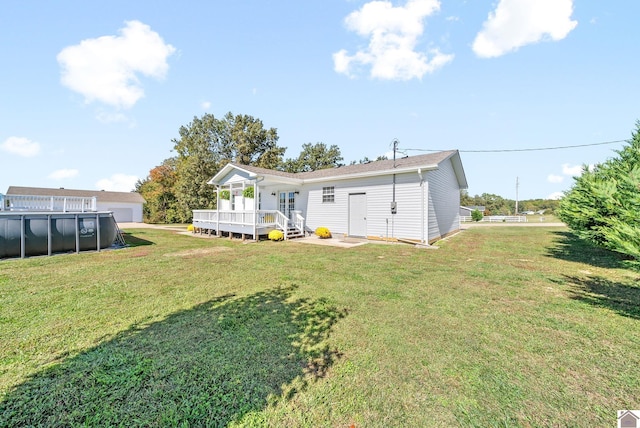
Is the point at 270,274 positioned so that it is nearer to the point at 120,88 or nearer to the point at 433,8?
the point at 433,8

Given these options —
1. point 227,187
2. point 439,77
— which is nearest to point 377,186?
point 439,77

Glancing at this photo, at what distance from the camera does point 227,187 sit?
16734 millimetres

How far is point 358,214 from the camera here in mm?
12984

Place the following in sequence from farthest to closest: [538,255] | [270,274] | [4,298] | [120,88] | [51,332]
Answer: [120,88] → [538,255] → [270,274] → [4,298] → [51,332]

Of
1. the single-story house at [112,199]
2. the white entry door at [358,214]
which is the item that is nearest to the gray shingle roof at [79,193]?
the single-story house at [112,199]

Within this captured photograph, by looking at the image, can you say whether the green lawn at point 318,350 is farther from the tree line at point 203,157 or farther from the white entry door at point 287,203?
the tree line at point 203,157

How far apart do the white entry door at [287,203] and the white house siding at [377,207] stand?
1099 mm

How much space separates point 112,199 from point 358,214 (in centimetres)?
3322

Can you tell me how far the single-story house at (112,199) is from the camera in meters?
29.8

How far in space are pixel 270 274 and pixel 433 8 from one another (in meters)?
11.7

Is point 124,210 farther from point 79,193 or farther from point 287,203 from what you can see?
point 287,203

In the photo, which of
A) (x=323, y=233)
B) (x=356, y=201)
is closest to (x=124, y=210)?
(x=323, y=233)

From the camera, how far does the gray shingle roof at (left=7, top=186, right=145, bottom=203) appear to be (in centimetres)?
3011

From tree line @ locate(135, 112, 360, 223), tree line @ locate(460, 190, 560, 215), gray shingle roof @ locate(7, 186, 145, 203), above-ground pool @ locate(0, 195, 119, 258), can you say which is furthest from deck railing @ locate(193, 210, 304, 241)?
tree line @ locate(460, 190, 560, 215)
